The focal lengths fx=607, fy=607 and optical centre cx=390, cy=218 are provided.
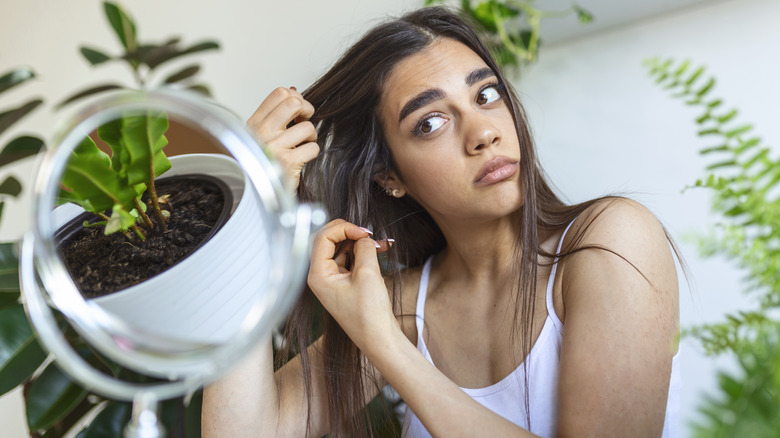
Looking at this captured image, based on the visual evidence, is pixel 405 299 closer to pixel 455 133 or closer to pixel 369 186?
pixel 369 186

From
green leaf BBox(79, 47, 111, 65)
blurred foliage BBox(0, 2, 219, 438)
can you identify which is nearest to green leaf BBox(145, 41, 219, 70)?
blurred foliage BBox(0, 2, 219, 438)

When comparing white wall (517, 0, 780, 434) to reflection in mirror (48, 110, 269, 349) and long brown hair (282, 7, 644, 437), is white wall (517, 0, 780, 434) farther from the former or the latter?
reflection in mirror (48, 110, 269, 349)

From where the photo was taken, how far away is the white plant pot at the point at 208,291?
444 millimetres

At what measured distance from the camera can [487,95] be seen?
1055 millimetres

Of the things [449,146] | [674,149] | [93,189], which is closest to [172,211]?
[93,189]

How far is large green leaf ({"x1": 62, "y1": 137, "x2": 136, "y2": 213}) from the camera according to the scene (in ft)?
1.77

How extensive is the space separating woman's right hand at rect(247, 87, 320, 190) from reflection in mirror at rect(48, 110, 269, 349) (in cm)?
18

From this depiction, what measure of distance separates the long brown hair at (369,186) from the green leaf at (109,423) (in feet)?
0.99

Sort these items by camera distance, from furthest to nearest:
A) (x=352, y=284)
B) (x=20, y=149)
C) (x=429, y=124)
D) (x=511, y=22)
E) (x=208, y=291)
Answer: (x=511, y=22)
(x=429, y=124)
(x=20, y=149)
(x=352, y=284)
(x=208, y=291)

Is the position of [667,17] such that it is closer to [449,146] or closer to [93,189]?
[449,146]

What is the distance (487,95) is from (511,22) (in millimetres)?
511

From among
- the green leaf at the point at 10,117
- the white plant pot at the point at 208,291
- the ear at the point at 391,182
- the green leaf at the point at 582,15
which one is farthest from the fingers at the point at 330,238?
the green leaf at the point at 582,15

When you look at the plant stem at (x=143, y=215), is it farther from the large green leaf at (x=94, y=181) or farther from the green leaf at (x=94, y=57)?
the green leaf at (x=94, y=57)

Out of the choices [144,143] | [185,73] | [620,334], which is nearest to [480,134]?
[620,334]
